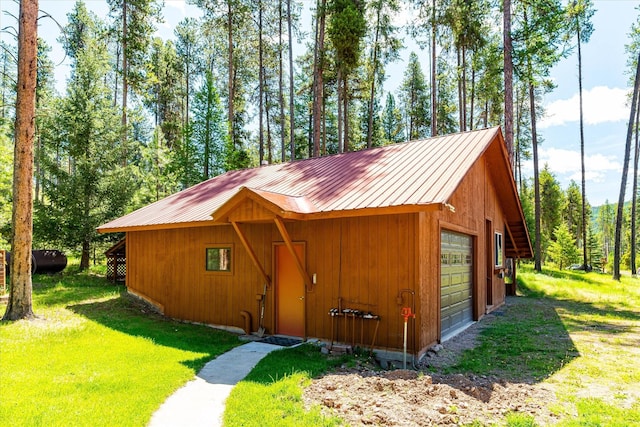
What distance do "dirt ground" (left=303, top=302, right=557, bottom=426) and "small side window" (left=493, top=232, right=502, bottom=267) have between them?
7.24 meters

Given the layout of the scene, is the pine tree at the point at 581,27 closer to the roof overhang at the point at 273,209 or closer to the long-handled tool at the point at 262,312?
the roof overhang at the point at 273,209

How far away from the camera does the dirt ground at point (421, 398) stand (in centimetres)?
405

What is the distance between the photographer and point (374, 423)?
3.92m

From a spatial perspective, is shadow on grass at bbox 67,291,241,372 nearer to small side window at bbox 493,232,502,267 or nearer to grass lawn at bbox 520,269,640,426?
grass lawn at bbox 520,269,640,426

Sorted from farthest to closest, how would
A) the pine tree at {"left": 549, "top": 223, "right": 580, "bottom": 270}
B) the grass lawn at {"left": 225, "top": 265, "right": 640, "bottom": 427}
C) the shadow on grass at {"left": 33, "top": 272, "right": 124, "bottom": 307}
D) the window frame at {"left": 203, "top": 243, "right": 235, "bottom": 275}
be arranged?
the pine tree at {"left": 549, "top": 223, "right": 580, "bottom": 270}, the shadow on grass at {"left": 33, "top": 272, "right": 124, "bottom": 307}, the window frame at {"left": 203, "top": 243, "right": 235, "bottom": 275}, the grass lawn at {"left": 225, "top": 265, "right": 640, "bottom": 427}

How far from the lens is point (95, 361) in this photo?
20.3ft

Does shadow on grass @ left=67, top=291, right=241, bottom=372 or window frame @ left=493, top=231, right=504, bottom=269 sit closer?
shadow on grass @ left=67, top=291, right=241, bottom=372

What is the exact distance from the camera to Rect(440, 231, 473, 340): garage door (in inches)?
314

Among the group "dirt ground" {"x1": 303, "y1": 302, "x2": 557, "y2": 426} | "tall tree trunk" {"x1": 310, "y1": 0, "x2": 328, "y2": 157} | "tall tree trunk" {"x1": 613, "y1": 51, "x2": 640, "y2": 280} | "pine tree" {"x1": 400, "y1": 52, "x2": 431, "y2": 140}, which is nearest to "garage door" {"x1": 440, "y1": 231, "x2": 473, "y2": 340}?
"dirt ground" {"x1": 303, "y1": 302, "x2": 557, "y2": 426}

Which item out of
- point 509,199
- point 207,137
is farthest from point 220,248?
point 207,137

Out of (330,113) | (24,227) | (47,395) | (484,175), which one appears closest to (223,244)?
(24,227)

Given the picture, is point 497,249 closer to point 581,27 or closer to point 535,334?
point 535,334

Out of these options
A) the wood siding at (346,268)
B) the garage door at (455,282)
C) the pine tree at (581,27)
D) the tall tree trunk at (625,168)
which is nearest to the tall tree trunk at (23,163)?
the wood siding at (346,268)

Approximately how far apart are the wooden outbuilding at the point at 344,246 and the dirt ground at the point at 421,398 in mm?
1293
